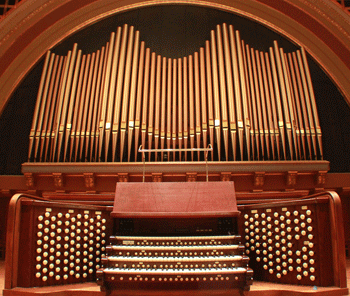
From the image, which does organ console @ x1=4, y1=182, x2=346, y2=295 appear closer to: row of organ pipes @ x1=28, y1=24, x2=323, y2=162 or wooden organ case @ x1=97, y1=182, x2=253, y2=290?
wooden organ case @ x1=97, y1=182, x2=253, y2=290

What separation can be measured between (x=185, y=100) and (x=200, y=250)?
2.72m

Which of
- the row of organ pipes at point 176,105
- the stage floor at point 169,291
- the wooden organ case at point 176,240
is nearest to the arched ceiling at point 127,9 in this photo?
the row of organ pipes at point 176,105

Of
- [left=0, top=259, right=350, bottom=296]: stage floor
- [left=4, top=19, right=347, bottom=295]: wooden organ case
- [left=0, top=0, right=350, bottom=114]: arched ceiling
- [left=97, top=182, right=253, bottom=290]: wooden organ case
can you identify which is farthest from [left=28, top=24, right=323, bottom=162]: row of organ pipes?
[left=0, top=259, right=350, bottom=296]: stage floor

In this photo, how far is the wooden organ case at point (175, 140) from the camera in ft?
8.17

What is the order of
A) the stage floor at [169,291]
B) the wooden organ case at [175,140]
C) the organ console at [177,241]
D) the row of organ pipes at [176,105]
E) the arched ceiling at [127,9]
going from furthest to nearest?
the arched ceiling at [127,9], the row of organ pipes at [176,105], the wooden organ case at [175,140], the organ console at [177,241], the stage floor at [169,291]

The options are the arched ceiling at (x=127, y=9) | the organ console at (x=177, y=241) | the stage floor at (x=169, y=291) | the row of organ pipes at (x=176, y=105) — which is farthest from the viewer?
the arched ceiling at (x=127, y=9)

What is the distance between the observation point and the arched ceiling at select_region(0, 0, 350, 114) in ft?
16.3

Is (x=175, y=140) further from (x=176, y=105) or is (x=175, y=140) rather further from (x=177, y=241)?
(x=177, y=241)

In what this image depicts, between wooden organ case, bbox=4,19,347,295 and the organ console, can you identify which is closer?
the organ console

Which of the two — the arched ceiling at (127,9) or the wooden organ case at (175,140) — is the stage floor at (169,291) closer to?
the wooden organ case at (175,140)

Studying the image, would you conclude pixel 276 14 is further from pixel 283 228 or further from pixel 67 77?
pixel 283 228

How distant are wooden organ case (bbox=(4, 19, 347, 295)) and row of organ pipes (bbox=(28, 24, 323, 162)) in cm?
2

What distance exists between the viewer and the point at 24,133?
4.95 m

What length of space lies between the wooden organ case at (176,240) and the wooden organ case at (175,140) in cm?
2
